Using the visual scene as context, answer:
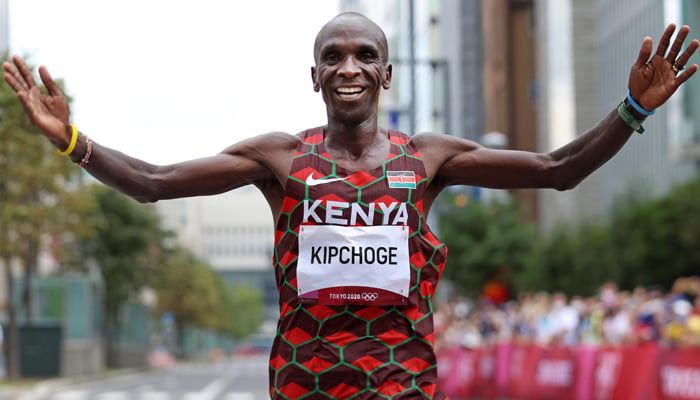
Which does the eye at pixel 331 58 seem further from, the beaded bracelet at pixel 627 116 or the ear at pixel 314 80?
the beaded bracelet at pixel 627 116

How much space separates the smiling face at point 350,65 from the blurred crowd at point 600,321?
400 inches

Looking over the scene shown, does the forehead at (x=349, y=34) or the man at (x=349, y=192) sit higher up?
the forehead at (x=349, y=34)

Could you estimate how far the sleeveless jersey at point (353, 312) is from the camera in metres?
4.39

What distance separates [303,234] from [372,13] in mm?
113636

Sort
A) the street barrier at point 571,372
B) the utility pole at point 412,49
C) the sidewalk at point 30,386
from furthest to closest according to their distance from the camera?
the sidewalk at point 30,386
the utility pole at point 412,49
the street barrier at point 571,372

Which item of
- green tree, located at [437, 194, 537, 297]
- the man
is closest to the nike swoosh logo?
the man

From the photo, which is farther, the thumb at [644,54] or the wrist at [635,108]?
the wrist at [635,108]

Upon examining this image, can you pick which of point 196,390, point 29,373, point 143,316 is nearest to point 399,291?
point 196,390

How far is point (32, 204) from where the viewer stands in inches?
1375

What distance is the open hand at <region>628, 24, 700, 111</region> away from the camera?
445 cm

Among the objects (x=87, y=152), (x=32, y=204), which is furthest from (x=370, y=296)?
(x=32, y=204)

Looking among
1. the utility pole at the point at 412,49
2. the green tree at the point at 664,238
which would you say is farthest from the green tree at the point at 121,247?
the utility pole at the point at 412,49

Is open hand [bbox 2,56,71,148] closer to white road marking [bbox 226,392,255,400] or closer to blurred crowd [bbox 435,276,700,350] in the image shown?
blurred crowd [bbox 435,276,700,350]

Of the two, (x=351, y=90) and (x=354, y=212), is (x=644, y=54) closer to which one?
(x=351, y=90)
